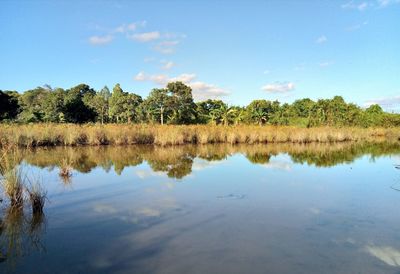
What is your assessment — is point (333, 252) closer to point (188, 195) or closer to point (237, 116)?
point (188, 195)

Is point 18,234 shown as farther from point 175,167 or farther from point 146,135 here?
point 146,135

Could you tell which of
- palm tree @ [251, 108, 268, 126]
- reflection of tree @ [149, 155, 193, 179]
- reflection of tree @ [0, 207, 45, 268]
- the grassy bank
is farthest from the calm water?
palm tree @ [251, 108, 268, 126]

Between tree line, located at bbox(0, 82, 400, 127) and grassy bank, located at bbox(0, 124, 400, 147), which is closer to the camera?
grassy bank, located at bbox(0, 124, 400, 147)

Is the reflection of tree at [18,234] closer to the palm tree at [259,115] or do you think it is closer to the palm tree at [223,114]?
→ the palm tree at [223,114]

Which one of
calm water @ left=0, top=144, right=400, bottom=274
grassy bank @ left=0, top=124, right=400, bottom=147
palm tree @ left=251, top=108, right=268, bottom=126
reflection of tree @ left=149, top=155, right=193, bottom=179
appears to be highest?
palm tree @ left=251, top=108, right=268, bottom=126

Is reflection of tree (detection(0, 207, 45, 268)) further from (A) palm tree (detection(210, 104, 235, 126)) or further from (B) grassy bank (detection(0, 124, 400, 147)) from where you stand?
(A) palm tree (detection(210, 104, 235, 126))

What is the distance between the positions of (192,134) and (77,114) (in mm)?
19073

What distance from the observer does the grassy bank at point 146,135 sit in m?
13.4

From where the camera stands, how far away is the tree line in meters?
30.9

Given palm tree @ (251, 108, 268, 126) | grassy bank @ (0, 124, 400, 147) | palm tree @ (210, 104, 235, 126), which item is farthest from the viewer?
palm tree @ (251, 108, 268, 126)

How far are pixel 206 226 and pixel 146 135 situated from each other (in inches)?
473

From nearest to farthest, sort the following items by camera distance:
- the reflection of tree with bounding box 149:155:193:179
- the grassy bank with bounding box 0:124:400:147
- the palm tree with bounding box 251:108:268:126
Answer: the reflection of tree with bounding box 149:155:193:179 < the grassy bank with bounding box 0:124:400:147 < the palm tree with bounding box 251:108:268:126

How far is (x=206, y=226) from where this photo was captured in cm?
376

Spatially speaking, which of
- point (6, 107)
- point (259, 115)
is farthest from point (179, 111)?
point (6, 107)
